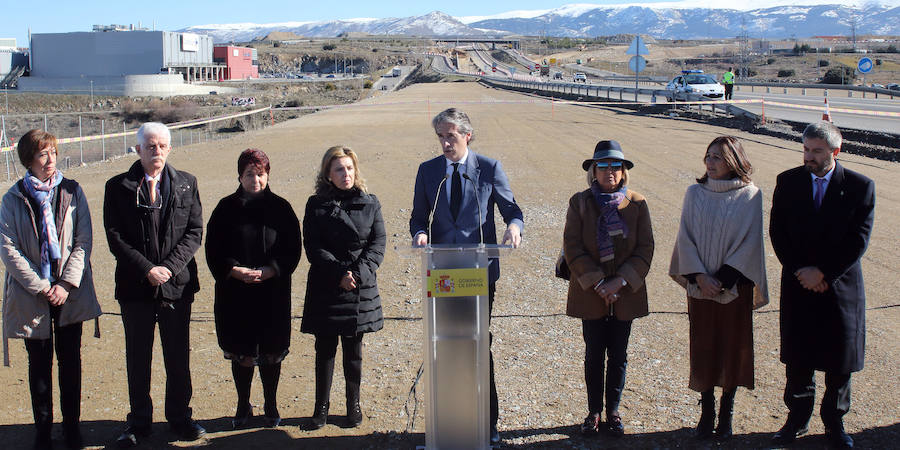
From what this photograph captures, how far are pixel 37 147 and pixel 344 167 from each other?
1712 mm

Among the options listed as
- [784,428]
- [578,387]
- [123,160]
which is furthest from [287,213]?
[123,160]

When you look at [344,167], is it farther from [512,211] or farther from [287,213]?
[512,211]

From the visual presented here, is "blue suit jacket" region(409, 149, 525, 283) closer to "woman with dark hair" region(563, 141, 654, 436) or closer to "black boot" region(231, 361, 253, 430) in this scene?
"woman with dark hair" region(563, 141, 654, 436)

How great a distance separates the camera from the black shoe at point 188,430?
485cm

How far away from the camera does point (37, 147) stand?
4.50 m

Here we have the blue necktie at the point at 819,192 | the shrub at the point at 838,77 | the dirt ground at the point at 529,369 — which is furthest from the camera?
the shrub at the point at 838,77

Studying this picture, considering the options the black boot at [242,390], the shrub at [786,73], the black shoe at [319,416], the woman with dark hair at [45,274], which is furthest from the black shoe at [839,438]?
the shrub at [786,73]

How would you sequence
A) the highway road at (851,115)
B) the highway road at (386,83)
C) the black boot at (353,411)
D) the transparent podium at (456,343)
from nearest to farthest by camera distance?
1. the transparent podium at (456,343)
2. the black boot at (353,411)
3. the highway road at (851,115)
4. the highway road at (386,83)

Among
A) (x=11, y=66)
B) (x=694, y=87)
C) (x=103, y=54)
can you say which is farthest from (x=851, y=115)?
(x=11, y=66)

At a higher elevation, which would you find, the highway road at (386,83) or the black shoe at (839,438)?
the highway road at (386,83)

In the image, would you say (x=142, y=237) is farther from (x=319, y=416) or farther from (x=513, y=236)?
(x=513, y=236)

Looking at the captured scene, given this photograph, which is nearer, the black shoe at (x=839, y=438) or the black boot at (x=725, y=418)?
the black shoe at (x=839, y=438)

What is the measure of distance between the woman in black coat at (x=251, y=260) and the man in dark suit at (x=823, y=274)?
2.93 metres

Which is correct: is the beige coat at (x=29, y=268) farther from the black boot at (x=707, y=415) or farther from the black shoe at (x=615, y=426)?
the black boot at (x=707, y=415)
